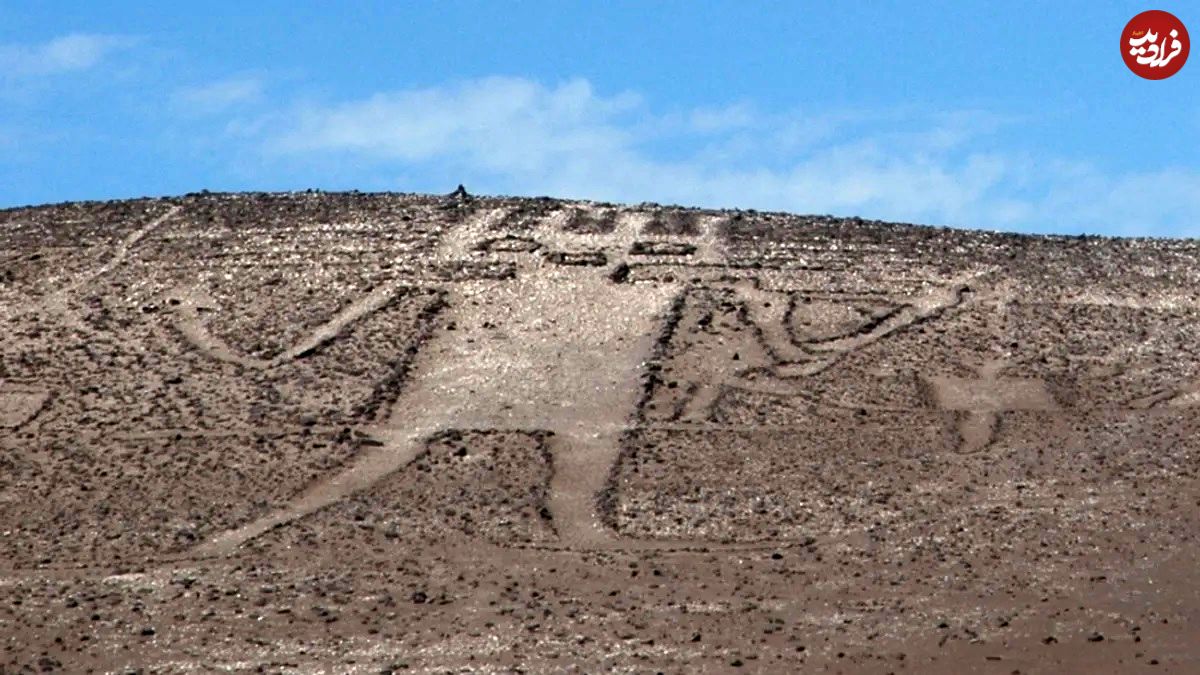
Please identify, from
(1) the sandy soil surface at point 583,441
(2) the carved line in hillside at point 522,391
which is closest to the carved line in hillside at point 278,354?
(1) the sandy soil surface at point 583,441

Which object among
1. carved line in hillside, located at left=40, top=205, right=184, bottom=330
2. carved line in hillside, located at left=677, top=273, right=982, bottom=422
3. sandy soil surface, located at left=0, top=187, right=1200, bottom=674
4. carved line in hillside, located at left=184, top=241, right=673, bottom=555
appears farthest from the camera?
Answer: carved line in hillside, located at left=40, top=205, right=184, bottom=330

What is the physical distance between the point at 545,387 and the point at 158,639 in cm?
859

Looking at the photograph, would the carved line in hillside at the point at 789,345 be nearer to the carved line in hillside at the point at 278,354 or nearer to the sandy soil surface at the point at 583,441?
the sandy soil surface at the point at 583,441

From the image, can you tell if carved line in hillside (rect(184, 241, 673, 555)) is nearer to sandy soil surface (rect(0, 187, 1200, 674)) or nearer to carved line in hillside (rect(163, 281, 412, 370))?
sandy soil surface (rect(0, 187, 1200, 674))

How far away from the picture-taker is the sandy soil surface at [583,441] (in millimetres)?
24938

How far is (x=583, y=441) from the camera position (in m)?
30.4

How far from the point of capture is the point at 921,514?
Answer: 28094 millimetres

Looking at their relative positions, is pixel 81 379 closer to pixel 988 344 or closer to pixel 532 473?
pixel 532 473

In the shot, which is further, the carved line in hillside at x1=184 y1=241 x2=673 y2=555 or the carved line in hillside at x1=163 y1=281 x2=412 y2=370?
the carved line in hillside at x1=163 y1=281 x2=412 y2=370

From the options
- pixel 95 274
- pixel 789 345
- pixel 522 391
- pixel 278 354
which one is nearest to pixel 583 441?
pixel 522 391

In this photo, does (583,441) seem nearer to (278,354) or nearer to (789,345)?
(789,345)

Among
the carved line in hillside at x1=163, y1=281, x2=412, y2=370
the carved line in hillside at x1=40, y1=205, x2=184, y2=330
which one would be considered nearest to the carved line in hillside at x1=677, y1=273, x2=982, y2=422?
the carved line in hillside at x1=163, y1=281, x2=412, y2=370

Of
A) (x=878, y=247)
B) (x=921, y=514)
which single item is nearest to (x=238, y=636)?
(x=921, y=514)

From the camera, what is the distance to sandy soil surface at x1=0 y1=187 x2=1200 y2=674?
81.8 feet
